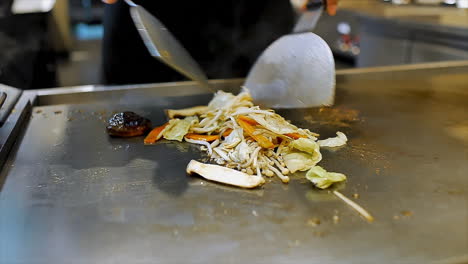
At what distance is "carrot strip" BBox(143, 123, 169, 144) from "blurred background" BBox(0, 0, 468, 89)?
775 millimetres

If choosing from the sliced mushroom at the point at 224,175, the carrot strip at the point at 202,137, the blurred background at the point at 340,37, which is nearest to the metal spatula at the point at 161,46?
the carrot strip at the point at 202,137

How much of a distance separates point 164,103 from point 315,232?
108cm

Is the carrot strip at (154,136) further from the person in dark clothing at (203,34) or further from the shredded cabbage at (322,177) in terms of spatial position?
the person in dark clothing at (203,34)

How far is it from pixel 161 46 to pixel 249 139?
18.1 inches

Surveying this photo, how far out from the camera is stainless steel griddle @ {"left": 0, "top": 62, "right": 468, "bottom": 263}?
0.84 m

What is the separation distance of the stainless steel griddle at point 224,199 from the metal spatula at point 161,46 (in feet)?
0.78

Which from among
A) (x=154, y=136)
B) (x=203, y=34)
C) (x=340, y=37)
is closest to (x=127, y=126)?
(x=154, y=136)

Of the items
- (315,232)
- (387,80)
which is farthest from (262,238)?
(387,80)

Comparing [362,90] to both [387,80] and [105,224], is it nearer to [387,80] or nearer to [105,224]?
[387,80]

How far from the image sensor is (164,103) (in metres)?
1.80

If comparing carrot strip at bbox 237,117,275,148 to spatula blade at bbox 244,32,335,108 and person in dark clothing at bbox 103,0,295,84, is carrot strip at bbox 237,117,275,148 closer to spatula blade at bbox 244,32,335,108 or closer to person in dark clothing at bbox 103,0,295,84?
spatula blade at bbox 244,32,335,108

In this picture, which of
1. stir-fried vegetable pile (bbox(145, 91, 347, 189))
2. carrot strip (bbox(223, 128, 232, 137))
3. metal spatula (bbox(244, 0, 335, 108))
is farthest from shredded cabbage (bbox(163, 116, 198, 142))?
metal spatula (bbox(244, 0, 335, 108))

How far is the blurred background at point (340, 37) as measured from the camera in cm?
300

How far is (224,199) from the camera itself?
1044 millimetres
